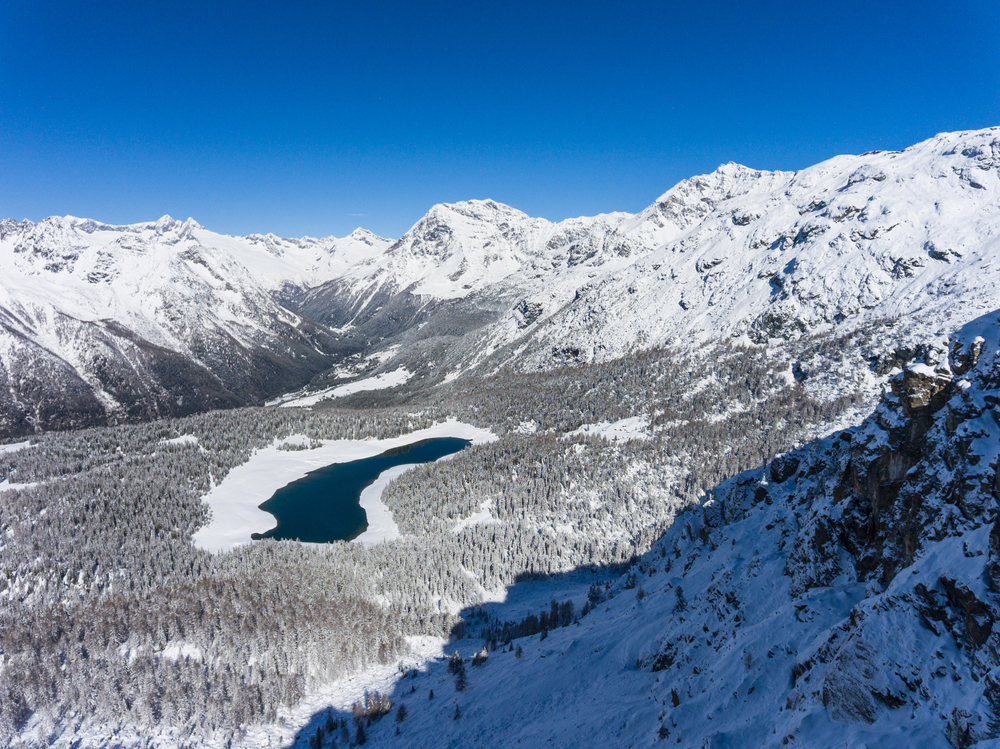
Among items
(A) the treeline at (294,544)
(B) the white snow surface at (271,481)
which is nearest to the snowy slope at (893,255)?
(A) the treeline at (294,544)

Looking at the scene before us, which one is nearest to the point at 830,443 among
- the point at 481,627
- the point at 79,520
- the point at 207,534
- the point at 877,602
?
the point at 877,602

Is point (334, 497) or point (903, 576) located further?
point (334, 497)

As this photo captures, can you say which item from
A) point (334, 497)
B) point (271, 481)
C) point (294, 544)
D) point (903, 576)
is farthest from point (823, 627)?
point (271, 481)

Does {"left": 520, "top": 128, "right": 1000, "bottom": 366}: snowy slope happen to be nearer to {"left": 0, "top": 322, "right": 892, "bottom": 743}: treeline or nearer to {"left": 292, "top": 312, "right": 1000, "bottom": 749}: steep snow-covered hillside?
{"left": 0, "top": 322, "right": 892, "bottom": 743}: treeline

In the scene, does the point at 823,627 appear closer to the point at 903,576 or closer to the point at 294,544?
the point at 903,576

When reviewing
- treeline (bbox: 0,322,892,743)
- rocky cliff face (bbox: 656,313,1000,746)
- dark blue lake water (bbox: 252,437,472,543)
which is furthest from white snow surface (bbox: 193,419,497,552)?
rocky cliff face (bbox: 656,313,1000,746)

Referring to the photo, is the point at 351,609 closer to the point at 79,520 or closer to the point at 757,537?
the point at 757,537
